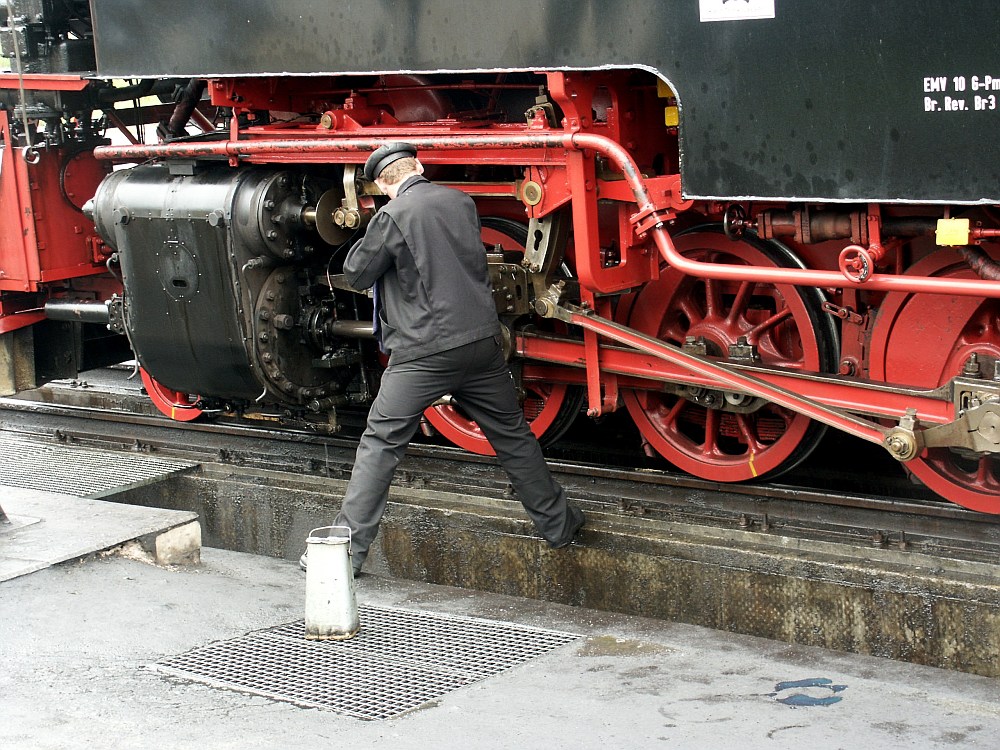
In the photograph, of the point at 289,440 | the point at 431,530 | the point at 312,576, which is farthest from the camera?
the point at 289,440

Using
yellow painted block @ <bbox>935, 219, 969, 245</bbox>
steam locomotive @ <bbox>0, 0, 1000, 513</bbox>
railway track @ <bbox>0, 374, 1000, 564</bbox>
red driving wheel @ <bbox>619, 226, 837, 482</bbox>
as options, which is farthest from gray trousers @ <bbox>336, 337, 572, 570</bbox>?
yellow painted block @ <bbox>935, 219, 969, 245</bbox>

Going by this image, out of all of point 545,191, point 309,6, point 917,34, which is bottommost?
point 545,191

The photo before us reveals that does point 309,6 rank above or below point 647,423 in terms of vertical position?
above

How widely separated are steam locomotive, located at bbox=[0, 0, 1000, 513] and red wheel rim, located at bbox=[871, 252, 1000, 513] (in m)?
0.01

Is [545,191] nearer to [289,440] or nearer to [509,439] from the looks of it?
[509,439]

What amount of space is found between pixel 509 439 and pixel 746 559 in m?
1.03

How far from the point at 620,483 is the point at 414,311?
1.57m

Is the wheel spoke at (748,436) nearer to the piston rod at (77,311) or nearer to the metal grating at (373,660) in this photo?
the metal grating at (373,660)

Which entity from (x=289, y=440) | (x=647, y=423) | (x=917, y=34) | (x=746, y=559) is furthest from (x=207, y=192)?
(x=917, y=34)

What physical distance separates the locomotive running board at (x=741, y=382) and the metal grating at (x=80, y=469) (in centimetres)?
229

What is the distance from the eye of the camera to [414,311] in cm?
507

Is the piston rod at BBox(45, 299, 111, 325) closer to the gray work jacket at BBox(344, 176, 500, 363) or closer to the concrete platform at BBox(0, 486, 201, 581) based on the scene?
the concrete platform at BBox(0, 486, 201, 581)

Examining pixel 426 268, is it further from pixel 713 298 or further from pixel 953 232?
pixel 953 232

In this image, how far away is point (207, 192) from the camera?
6242 mm
